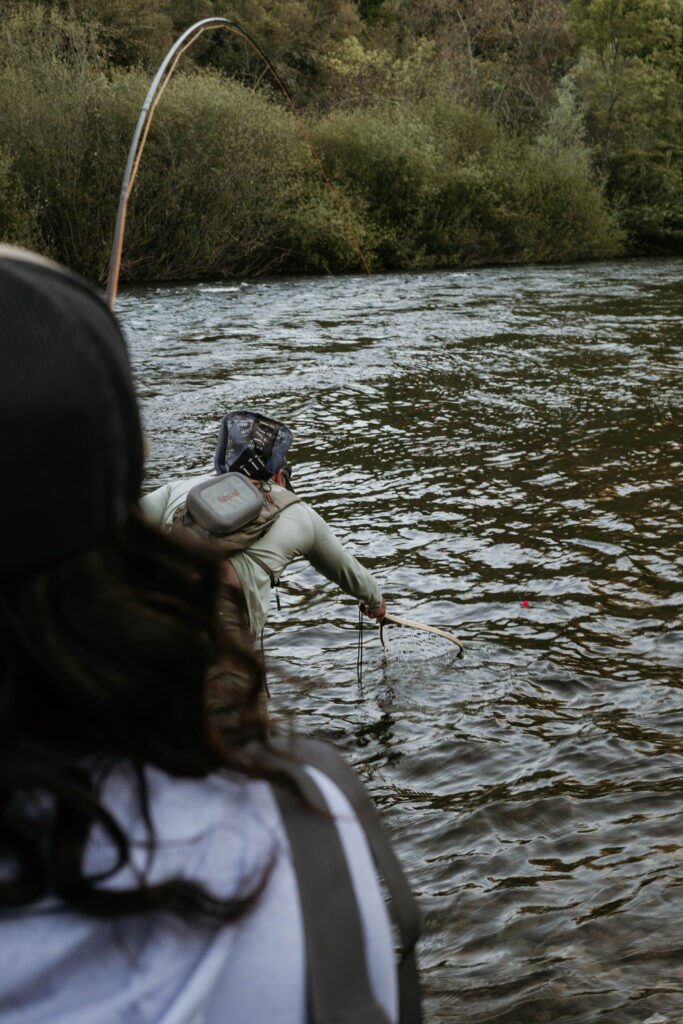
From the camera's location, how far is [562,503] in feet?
28.0

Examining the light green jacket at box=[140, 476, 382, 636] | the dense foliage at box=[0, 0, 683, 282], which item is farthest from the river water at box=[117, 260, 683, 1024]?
the dense foliage at box=[0, 0, 683, 282]

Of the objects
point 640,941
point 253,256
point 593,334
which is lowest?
point 640,941

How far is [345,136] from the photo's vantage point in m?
29.4

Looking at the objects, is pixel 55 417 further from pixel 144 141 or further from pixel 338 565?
pixel 144 141

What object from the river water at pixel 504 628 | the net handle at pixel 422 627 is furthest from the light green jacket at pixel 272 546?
the river water at pixel 504 628

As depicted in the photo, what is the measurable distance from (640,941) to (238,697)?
2.83m

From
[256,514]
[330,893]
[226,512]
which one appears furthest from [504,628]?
[330,893]

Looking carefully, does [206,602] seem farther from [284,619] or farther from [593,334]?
[593,334]

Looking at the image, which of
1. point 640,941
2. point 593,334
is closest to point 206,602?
point 640,941

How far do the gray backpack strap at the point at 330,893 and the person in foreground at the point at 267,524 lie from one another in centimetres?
348

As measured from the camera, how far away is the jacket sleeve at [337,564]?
4.81 m

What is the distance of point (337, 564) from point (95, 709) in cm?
416

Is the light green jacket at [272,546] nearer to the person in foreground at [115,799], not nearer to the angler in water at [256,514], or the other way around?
the angler in water at [256,514]

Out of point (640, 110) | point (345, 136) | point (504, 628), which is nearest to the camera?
point (504, 628)
